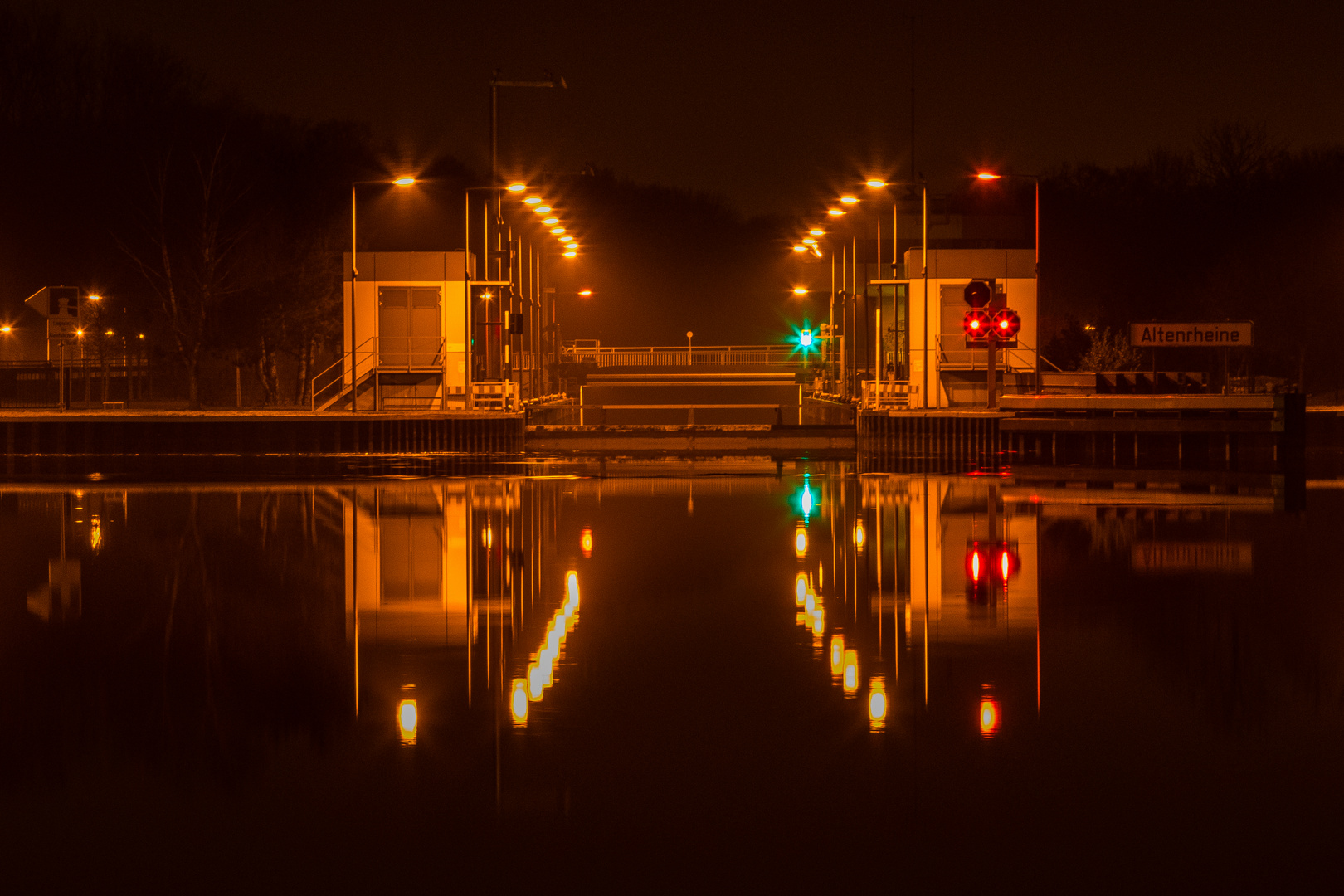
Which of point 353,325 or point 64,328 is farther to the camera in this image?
point 353,325

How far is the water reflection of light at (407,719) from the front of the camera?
7.91 m

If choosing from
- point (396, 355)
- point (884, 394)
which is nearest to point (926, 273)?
point (884, 394)

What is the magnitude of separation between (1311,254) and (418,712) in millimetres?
50524

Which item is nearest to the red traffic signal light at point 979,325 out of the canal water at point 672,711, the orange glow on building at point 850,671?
the canal water at point 672,711

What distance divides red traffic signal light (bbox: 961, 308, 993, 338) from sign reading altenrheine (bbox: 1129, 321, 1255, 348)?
4.46 m

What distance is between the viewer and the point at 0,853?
6.23m

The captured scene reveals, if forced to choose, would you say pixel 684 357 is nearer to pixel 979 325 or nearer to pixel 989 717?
pixel 979 325

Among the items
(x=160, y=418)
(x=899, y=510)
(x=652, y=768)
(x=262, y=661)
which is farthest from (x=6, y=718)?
(x=160, y=418)

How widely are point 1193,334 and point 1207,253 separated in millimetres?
27507

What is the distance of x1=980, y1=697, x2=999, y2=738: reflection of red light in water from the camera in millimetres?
8023

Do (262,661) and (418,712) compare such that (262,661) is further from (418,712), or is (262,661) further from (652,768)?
(652,768)

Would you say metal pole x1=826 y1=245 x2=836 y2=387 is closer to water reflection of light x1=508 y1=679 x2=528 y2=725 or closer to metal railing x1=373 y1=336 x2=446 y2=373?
metal railing x1=373 y1=336 x2=446 y2=373

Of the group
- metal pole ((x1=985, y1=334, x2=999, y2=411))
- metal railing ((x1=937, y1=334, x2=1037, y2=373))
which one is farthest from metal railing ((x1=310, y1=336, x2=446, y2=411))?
metal pole ((x1=985, y1=334, x2=999, y2=411))

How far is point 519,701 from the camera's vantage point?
8742mm
